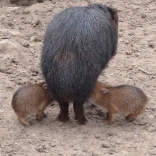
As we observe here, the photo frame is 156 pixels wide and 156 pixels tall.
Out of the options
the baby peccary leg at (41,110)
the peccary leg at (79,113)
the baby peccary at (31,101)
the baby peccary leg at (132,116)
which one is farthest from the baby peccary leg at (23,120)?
the baby peccary leg at (132,116)

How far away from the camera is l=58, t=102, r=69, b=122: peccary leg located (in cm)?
582

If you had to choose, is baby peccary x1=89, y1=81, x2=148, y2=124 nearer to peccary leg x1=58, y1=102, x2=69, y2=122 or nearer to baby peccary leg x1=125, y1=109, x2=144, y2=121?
baby peccary leg x1=125, y1=109, x2=144, y2=121

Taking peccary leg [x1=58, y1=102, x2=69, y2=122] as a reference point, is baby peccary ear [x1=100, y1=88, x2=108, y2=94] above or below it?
above

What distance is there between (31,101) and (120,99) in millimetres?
912

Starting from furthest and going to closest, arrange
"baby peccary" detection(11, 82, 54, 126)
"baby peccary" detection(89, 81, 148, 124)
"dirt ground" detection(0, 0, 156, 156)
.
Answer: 1. "baby peccary" detection(89, 81, 148, 124)
2. "baby peccary" detection(11, 82, 54, 126)
3. "dirt ground" detection(0, 0, 156, 156)

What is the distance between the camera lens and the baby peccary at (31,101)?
574 cm

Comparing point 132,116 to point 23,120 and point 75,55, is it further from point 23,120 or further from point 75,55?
point 23,120

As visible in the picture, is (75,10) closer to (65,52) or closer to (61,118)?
(65,52)

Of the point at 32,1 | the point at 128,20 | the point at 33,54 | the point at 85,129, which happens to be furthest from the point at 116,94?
the point at 32,1

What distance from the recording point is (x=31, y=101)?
19.0 ft

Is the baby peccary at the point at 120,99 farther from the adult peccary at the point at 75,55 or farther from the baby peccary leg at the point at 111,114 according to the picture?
the adult peccary at the point at 75,55

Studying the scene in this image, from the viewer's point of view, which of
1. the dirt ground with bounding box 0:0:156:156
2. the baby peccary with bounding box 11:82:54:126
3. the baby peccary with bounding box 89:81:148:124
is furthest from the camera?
the baby peccary with bounding box 89:81:148:124

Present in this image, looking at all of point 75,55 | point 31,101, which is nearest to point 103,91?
point 75,55

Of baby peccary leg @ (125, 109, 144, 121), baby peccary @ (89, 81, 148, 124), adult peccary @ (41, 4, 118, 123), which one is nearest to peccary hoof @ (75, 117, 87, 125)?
adult peccary @ (41, 4, 118, 123)
